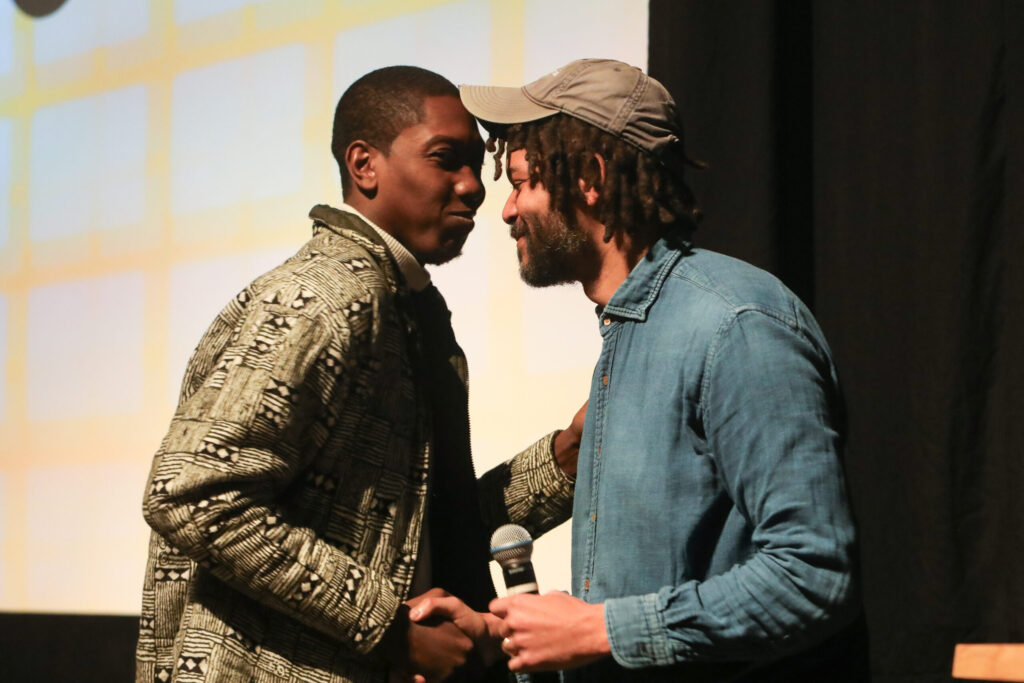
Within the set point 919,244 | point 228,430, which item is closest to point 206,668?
point 228,430

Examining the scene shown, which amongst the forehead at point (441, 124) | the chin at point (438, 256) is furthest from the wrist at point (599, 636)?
the forehead at point (441, 124)

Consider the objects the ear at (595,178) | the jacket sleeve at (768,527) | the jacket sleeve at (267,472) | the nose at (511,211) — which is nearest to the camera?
the jacket sleeve at (768,527)

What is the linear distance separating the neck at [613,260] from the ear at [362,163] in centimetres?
48

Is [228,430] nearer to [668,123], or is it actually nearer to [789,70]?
[668,123]

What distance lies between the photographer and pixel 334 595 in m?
1.37

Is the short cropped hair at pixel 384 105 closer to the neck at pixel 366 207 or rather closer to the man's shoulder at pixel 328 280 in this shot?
the neck at pixel 366 207

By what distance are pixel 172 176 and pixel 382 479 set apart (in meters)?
2.10

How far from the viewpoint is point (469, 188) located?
1.79 m

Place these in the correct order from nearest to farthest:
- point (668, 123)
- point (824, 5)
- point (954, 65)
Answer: point (668, 123) → point (954, 65) → point (824, 5)

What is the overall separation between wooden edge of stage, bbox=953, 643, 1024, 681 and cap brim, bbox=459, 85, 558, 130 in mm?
935

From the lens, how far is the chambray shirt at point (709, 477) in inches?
42.5

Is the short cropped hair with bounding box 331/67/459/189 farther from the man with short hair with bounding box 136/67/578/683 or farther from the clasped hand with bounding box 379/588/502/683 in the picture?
the clasped hand with bounding box 379/588/502/683

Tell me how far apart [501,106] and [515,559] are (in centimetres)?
64

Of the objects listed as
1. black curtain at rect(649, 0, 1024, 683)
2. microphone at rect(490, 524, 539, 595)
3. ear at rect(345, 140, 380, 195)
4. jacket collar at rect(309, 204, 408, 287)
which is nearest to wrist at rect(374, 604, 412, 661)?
microphone at rect(490, 524, 539, 595)
